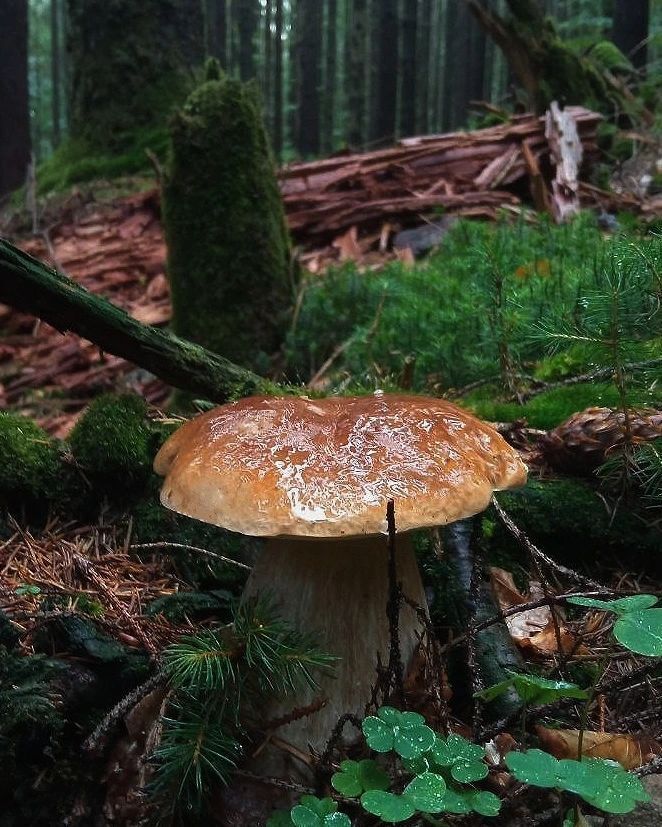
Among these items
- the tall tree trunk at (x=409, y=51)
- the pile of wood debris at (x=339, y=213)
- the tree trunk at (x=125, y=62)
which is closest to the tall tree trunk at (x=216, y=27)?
the tall tree trunk at (x=409, y=51)

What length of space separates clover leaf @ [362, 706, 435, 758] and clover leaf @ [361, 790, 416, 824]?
3.0 inches

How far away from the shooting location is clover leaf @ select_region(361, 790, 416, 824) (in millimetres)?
1217

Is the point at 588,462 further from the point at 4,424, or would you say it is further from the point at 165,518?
the point at 4,424

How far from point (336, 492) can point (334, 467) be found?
69 mm

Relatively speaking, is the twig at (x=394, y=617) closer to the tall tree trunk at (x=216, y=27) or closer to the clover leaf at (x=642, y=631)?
the clover leaf at (x=642, y=631)

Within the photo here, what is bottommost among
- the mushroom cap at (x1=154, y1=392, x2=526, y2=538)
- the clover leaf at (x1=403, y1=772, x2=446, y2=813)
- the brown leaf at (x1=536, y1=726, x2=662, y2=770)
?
the brown leaf at (x1=536, y1=726, x2=662, y2=770)

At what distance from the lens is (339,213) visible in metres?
6.77

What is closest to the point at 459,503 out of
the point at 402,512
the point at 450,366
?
the point at 402,512

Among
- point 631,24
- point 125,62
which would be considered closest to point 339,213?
point 125,62

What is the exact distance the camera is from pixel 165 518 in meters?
2.44

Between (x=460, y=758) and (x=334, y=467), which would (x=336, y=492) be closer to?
(x=334, y=467)

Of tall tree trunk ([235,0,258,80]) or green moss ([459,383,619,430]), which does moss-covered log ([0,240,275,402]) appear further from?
tall tree trunk ([235,0,258,80])

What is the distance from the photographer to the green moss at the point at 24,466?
2.40 meters

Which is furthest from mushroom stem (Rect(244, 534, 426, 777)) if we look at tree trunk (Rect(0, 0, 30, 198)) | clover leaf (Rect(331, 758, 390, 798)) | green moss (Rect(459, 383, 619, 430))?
tree trunk (Rect(0, 0, 30, 198))
